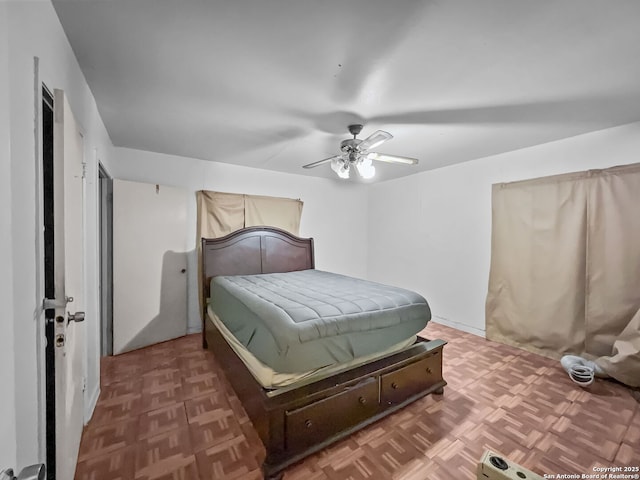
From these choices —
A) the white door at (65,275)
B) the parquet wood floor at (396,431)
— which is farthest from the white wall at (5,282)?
the parquet wood floor at (396,431)

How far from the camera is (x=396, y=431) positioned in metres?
1.80

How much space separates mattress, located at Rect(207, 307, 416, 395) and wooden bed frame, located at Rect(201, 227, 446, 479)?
Answer: 0.03 meters

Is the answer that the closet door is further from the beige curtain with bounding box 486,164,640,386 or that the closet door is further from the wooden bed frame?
the beige curtain with bounding box 486,164,640,386

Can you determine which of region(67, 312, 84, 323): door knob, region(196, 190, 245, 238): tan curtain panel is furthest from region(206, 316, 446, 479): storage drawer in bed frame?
region(196, 190, 245, 238): tan curtain panel

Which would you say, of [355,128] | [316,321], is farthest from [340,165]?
[316,321]

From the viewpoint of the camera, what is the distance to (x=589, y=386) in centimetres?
230

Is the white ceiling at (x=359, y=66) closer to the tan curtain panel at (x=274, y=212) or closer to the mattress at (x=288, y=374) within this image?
the tan curtain panel at (x=274, y=212)

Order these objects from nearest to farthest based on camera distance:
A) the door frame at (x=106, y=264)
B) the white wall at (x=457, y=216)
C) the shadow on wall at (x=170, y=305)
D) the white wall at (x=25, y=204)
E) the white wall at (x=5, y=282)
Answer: the white wall at (x=5, y=282) < the white wall at (x=25, y=204) < the white wall at (x=457, y=216) < the door frame at (x=106, y=264) < the shadow on wall at (x=170, y=305)

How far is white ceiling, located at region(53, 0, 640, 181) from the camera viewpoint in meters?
1.22

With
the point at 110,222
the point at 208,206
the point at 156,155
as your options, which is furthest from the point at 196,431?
the point at 156,155

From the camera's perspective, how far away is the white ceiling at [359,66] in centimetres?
122

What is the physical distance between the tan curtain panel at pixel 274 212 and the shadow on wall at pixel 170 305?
3.44ft

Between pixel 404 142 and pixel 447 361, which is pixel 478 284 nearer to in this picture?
pixel 447 361

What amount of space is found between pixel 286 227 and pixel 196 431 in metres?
2.86
